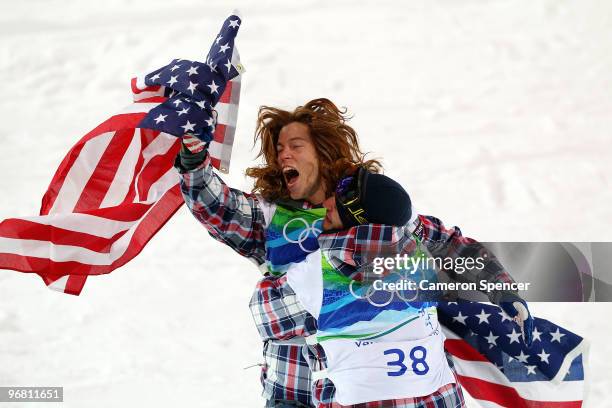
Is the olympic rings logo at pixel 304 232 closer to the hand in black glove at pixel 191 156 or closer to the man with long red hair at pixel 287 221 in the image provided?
the man with long red hair at pixel 287 221

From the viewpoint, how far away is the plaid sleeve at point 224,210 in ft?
9.81

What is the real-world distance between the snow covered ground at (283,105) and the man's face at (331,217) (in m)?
1.29

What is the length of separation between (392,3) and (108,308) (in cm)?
417

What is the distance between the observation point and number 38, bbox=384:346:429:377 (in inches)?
113

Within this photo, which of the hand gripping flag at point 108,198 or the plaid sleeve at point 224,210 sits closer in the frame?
the plaid sleeve at point 224,210

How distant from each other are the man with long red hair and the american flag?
0.21 m

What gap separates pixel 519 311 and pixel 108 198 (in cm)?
154

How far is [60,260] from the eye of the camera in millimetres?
3217

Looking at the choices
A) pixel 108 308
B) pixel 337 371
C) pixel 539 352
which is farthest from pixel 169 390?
pixel 539 352

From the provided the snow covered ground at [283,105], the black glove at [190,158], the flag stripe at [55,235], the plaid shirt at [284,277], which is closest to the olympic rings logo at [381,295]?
the plaid shirt at [284,277]

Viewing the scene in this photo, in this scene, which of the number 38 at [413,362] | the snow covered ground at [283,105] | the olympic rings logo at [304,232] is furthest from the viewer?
the snow covered ground at [283,105]

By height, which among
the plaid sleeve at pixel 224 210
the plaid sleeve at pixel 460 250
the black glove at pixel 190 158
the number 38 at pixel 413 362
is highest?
the black glove at pixel 190 158

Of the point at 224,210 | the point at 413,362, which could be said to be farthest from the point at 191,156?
the point at 413,362

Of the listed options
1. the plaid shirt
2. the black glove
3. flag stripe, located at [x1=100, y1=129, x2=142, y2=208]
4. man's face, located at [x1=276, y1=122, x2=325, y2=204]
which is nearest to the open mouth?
man's face, located at [x1=276, y1=122, x2=325, y2=204]
